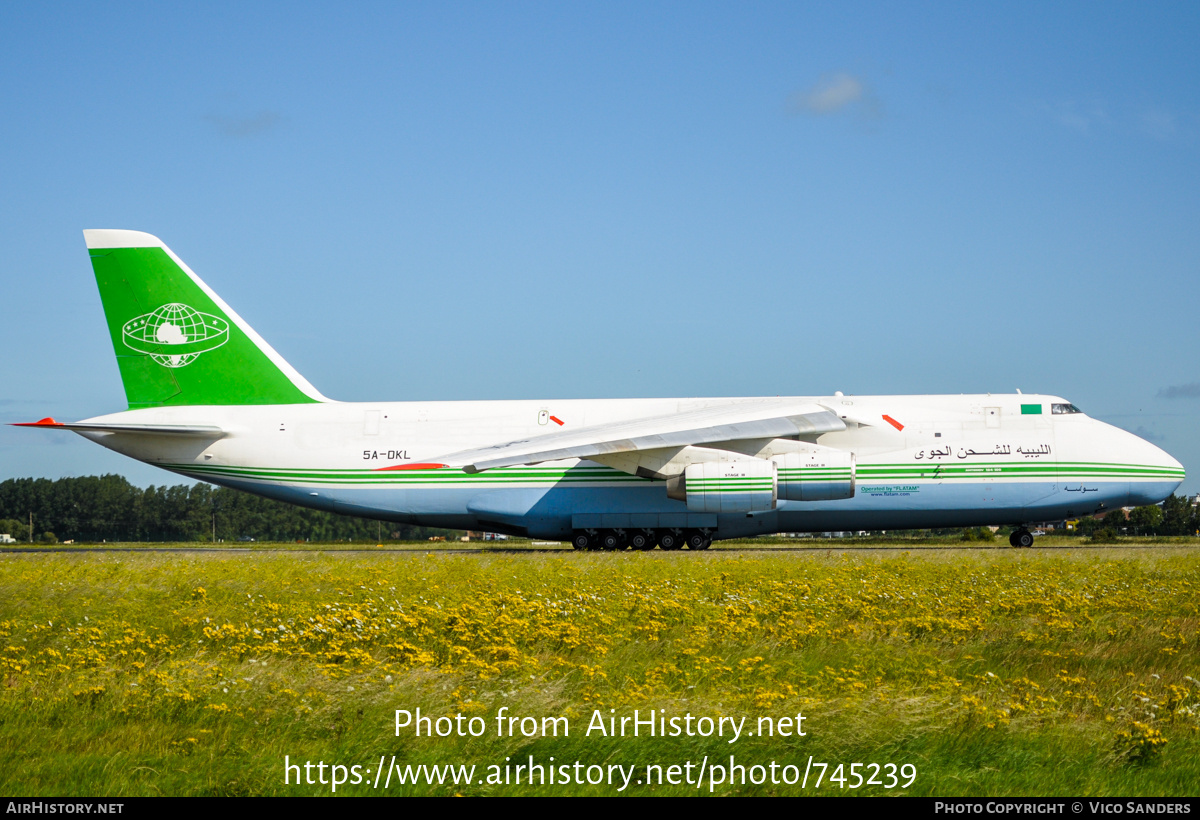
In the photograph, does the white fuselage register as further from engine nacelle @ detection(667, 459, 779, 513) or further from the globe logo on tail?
the globe logo on tail

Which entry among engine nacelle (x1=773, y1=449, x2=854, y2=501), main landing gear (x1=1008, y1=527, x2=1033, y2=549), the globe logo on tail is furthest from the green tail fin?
main landing gear (x1=1008, y1=527, x2=1033, y2=549)

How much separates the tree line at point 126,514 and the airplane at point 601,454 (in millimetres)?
55803

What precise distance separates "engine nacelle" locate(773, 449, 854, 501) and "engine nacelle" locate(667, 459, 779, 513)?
0.91 feet

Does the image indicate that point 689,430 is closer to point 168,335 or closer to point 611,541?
point 611,541

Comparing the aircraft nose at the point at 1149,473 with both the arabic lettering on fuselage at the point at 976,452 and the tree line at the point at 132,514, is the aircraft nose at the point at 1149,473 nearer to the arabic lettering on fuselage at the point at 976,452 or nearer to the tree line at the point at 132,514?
the arabic lettering on fuselage at the point at 976,452

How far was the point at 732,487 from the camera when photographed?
68.6ft

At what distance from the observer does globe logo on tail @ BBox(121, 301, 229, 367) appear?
23.9m

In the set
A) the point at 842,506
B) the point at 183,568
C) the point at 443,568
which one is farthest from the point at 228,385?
the point at 842,506

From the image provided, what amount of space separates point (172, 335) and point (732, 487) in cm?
1393

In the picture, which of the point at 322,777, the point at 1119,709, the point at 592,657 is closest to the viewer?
the point at 322,777

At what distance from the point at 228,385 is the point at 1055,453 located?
19485 mm

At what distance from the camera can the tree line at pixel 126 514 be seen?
8094cm
